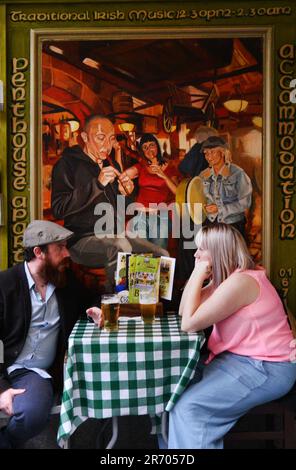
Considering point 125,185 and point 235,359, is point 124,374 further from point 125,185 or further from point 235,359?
point 125,185

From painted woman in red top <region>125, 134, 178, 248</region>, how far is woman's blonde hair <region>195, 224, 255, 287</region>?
0.72 m

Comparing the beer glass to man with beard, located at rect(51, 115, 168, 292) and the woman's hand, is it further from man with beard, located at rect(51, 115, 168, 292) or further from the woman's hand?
man with beard, located at rect(51, 115, 168, 292)

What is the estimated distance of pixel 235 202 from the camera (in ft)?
9.67

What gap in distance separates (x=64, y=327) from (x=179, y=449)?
91 centimetres

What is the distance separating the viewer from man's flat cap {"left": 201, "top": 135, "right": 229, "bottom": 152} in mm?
2932

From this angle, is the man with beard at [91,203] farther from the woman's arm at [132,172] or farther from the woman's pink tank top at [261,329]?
the woman's pink tank top at [261,329]

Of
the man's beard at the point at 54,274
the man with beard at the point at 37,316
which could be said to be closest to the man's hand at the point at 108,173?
the man with beard at the point at 37,316

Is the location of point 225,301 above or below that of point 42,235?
below

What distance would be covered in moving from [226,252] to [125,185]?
101 centimetres

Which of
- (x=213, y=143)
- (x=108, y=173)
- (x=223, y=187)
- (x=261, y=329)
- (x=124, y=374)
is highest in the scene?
(x=213, y=143)

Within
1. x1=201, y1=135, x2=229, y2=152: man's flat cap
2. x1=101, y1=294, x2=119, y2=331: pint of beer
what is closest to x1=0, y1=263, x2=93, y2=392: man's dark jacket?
x1=101, y1=294, x2=119, y2=331: pint of beer

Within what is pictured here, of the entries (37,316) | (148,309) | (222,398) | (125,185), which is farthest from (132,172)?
(222,398)

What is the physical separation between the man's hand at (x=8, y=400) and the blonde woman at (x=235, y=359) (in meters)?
0.81

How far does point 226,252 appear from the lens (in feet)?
7.43
